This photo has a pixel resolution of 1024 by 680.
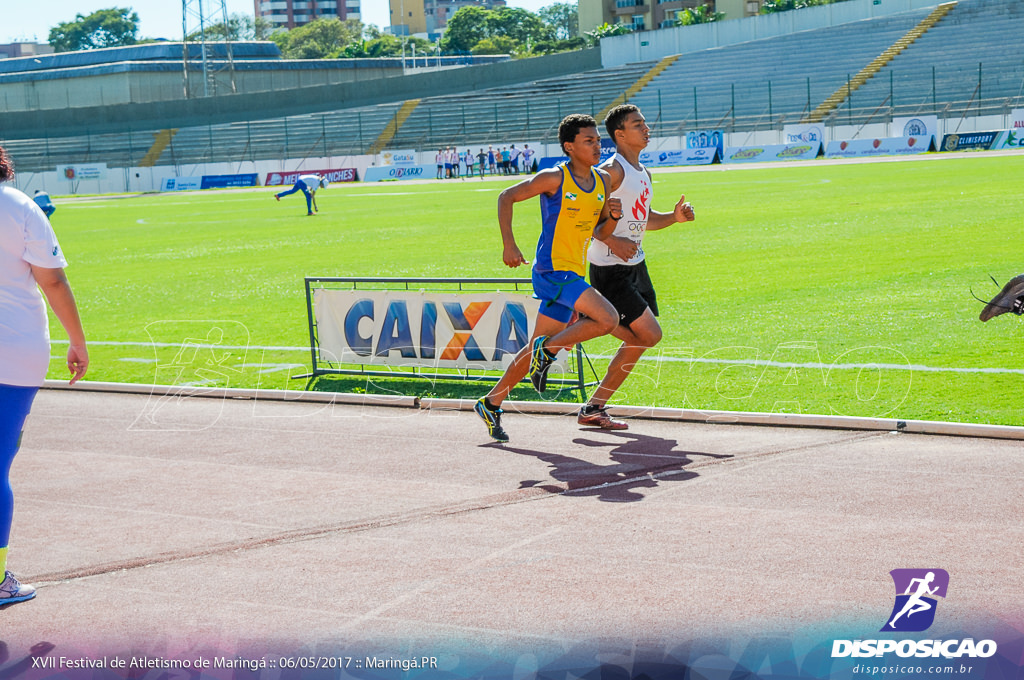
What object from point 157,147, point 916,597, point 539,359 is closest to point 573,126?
point 539,359

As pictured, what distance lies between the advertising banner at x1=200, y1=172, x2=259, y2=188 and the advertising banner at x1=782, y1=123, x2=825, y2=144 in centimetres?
2999

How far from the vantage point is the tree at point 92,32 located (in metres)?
192

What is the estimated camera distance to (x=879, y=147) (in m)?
48.4

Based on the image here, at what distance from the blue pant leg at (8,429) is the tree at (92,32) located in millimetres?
203611

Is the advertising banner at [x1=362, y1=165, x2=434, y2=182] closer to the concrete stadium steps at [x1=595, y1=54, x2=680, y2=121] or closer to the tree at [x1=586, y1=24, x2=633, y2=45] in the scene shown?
the concrete stadium steps at [x1=595, y1=54, x2=680, y2=121]

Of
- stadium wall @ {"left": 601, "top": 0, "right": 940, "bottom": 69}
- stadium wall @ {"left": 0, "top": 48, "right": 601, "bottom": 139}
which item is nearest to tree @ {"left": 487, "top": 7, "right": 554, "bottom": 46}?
stadium wall @ {"left": 0, "top": 48, "right": 601, "bottom": 139}

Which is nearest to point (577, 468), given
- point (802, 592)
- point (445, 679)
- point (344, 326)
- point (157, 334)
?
point (802, 592)

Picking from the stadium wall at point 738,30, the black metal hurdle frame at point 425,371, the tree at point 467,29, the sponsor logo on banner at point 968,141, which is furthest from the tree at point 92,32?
the black metal hurdle frame at point 425,371

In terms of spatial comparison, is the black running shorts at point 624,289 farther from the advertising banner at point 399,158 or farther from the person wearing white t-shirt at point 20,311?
the advertising banner at point 399,158

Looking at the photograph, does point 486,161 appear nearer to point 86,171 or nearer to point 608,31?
point 86,171

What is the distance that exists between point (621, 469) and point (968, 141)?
143ft

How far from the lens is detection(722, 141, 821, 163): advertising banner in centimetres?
5056

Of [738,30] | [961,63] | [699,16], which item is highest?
[699,16]

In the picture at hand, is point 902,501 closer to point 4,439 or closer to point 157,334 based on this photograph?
point 4,439
